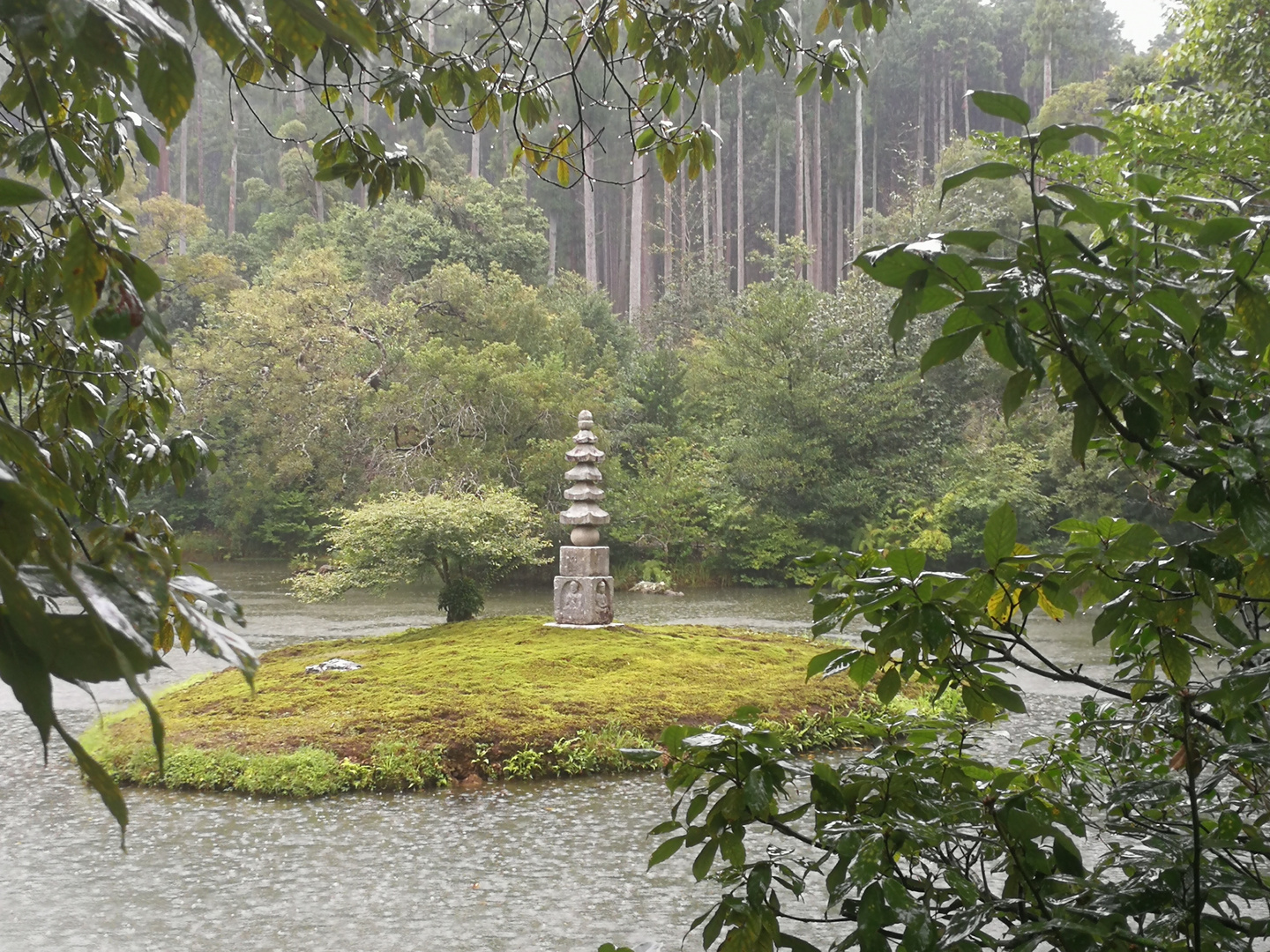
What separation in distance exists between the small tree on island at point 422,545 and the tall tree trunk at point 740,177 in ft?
60.2

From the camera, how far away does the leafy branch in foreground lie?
0.87 metres

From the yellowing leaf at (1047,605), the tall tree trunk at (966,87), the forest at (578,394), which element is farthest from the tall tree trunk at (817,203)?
the yellowing leaf at (1047,605)

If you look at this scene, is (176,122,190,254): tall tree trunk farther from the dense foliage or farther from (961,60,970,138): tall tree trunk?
the dense foliage

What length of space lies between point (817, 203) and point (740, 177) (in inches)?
78.2

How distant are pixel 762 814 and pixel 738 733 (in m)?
0.09

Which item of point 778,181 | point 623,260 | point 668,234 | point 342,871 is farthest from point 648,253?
point 342,871

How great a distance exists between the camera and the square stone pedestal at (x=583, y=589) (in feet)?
25.6

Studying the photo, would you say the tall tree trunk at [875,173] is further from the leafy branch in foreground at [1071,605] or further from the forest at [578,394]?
the leafy branch in foreground at [1071,605]

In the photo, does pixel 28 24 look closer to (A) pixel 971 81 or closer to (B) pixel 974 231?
(B) pixel 974 231

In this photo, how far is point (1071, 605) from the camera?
3.88 ft

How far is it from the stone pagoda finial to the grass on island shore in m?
0.73

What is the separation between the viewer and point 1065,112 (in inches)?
832

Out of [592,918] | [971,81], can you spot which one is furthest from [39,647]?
[971,81]

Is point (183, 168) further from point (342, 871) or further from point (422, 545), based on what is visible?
point (342, 871)
